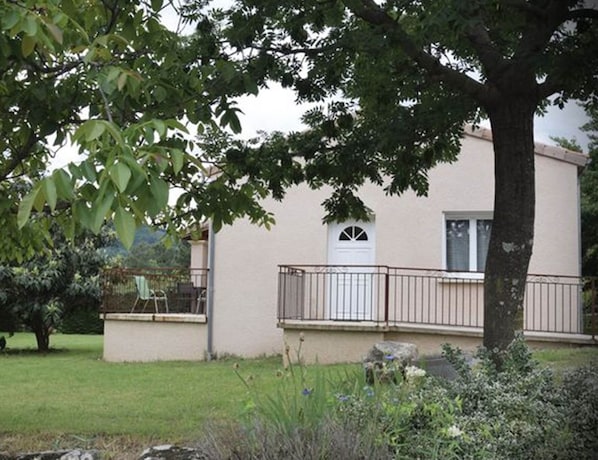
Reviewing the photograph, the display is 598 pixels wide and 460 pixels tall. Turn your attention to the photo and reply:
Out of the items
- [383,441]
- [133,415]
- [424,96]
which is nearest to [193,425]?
[133,415]

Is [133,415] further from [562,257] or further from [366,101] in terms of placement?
[562,257]

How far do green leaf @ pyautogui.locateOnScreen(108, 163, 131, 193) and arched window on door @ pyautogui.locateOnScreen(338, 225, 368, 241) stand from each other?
1152cm

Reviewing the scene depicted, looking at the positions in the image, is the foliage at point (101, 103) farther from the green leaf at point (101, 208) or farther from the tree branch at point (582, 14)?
the tree branch at point (582, 14)

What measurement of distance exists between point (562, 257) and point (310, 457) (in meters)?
9.98

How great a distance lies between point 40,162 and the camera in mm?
6273

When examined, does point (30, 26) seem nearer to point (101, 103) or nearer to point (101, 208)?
point (101, 208)

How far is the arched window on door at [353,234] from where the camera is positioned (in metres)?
13.5

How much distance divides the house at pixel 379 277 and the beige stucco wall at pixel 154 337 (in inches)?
0.8

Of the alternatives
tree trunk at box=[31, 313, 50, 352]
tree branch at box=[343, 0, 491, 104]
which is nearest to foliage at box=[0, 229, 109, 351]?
tree trunk at box=[31, 313, 50, 352]

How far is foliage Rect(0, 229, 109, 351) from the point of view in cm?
1680

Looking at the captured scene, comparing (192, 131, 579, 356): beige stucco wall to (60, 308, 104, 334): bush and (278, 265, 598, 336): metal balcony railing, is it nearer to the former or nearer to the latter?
(278, 265, 598, 336): metal balcony railing

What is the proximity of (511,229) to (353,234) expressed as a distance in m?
8.37

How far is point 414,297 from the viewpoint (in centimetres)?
1288

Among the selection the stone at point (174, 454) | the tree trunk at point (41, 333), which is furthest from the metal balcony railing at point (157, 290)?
the stone at point (174, 454)
